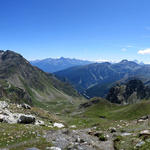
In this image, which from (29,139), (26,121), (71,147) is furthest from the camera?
(26,121)

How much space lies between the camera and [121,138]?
28.2 m

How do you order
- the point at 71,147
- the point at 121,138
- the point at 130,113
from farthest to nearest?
the point at 130,113
the point at 121,138
the point at 71,147

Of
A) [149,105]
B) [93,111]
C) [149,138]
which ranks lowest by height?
[93,111]

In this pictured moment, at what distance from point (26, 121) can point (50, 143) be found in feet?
53.5

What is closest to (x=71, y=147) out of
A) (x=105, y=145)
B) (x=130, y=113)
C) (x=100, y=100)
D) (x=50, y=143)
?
(x=50, y=143)

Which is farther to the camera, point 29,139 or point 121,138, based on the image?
point 121,138

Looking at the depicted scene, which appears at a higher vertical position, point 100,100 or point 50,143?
point 50,143

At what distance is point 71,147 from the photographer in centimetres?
2377

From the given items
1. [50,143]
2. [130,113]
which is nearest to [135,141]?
[50,143]

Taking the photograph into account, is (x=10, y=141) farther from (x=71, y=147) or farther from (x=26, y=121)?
(x=26, y=121)

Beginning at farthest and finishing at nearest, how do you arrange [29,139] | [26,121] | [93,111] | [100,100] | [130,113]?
[100,100] < [93,111] < [130,113] < [26,121] < [29,139]

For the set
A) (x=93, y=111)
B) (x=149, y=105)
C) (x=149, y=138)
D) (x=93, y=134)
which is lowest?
(x=93, y=111)

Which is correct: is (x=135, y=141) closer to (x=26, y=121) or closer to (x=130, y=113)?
(x=26, y=121)

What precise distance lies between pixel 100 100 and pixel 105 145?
167027 mm
